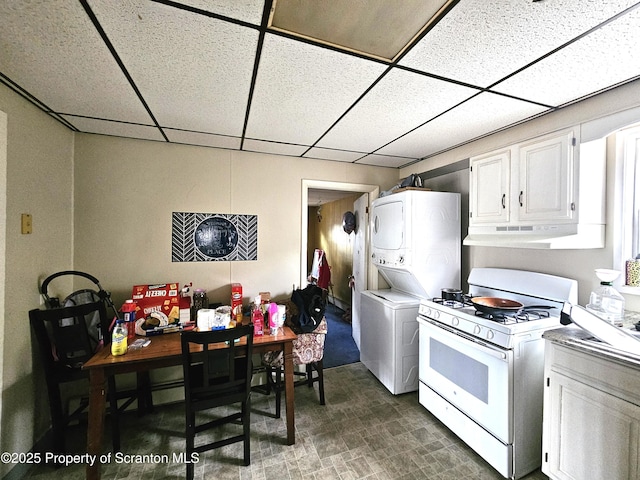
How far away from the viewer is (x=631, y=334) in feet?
4.31

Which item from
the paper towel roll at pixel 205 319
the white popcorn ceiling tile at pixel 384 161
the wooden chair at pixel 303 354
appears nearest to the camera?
the paper towel roll at pixel 205 319

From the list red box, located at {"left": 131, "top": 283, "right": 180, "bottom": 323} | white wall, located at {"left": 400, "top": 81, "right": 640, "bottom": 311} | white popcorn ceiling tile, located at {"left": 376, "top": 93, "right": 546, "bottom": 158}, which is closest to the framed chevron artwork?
red box, located at {"left": 131, "top": 283, "right": 180, "bottom": 323}

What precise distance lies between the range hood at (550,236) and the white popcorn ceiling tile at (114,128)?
292 cm

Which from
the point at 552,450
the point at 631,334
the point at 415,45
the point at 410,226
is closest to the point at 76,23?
the point at 415,45

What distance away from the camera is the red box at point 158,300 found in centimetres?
215

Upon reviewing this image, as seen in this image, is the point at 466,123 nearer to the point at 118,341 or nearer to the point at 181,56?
the point at 181,56

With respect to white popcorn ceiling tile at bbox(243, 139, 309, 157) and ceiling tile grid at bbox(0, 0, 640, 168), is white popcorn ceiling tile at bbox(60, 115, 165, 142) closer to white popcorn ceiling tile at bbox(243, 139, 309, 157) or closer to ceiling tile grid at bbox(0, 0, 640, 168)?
ceiling tile grid at bbox(0, 0, 640, 168)

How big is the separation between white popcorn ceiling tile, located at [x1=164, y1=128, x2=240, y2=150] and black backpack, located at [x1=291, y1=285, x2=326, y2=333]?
1.58 m

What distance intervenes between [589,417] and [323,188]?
272 cm

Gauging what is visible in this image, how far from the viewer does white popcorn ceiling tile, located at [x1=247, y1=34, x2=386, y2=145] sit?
125 centimetres

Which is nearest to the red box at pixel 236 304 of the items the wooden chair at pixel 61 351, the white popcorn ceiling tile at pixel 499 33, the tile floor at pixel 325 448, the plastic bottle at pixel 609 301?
the tile floor at pixel 325 448

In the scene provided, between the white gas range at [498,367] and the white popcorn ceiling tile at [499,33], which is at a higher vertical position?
the white popcorn ceiling tile at [499,33]

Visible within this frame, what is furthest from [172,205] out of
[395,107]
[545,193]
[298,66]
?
[545,193]

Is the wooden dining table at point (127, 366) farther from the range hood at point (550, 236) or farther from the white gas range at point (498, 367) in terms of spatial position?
the range hood at point (550, 236)
